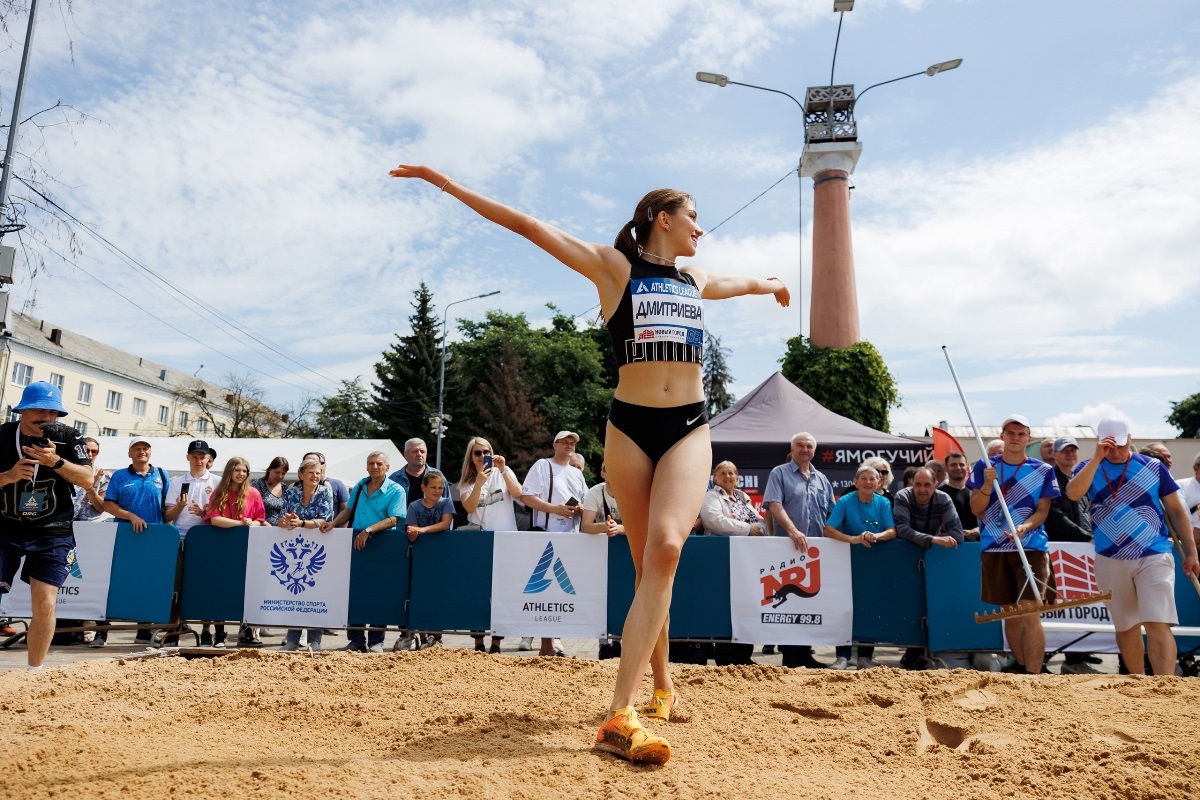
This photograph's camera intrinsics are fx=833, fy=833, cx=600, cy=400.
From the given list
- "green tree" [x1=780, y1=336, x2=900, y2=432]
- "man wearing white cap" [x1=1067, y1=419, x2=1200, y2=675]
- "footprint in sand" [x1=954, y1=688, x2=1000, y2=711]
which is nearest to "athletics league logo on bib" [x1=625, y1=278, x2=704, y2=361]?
"footprint in sand" [x1=954, y1=688, x2=1000, y2=711]

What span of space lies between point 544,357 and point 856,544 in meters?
43.6

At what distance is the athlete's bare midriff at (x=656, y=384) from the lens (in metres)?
3.66

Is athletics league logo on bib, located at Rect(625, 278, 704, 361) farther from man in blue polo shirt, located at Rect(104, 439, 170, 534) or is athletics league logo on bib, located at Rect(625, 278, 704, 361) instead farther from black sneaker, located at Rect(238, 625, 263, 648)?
man in blue polo shirt, located at Rect(104, 439, 170, 534)

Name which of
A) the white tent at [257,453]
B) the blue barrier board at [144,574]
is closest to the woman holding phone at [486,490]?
the blue barrier board at [144,574]

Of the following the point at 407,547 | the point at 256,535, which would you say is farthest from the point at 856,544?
the point at 256,535

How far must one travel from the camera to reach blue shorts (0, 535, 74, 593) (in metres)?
5.45

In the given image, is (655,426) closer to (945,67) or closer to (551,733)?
(551,733)

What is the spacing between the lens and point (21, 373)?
5178 centimetres

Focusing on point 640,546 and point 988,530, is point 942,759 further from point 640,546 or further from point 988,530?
point 988,530

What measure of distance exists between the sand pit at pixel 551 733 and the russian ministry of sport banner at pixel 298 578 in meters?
3.34

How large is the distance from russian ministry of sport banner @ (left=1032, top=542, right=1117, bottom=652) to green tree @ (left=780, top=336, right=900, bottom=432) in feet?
53.1

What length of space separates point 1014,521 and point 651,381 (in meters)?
4.81

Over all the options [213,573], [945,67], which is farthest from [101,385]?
[213,573]

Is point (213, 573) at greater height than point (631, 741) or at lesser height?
greater
